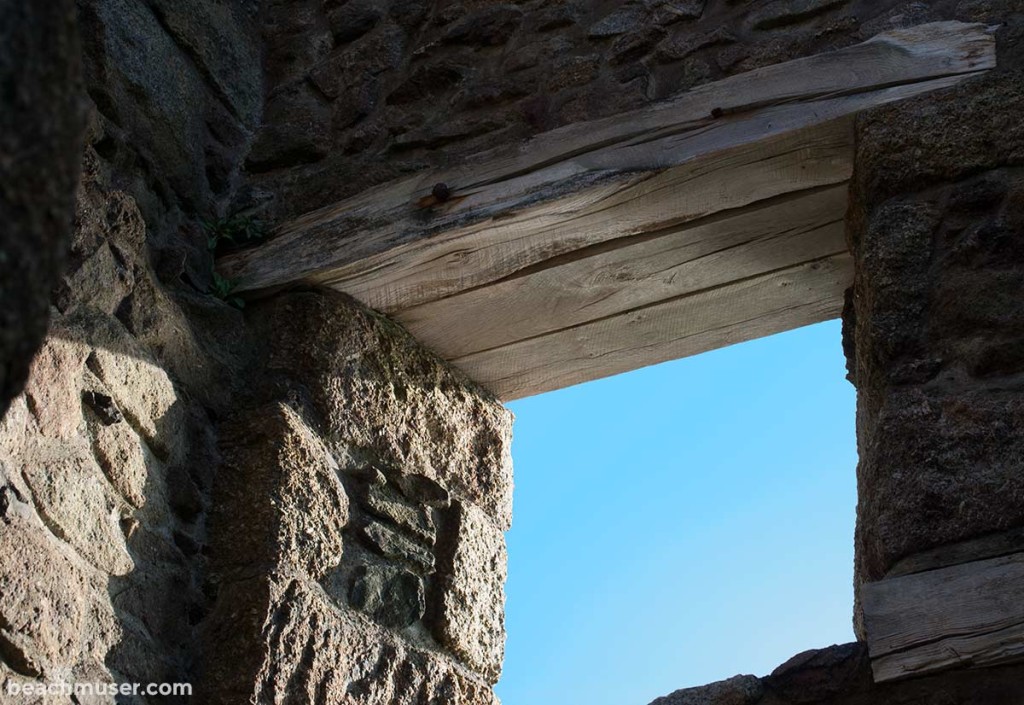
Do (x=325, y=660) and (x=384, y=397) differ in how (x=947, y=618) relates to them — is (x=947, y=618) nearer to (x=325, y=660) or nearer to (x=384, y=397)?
(x=325, y=660)

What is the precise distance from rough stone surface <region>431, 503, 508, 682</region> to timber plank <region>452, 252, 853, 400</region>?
363 mm

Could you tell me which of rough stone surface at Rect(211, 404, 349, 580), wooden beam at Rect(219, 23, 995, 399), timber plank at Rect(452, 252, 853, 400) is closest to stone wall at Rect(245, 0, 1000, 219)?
wooden beam at Rect(219, 23, 995, 399)

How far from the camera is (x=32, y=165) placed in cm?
88

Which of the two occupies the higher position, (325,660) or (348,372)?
(348,372)

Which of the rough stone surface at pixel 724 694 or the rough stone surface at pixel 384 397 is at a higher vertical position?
the rough stone surface at pixel 384 397

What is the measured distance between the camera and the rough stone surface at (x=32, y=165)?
857mm

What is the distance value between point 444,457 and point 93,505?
2.90ft

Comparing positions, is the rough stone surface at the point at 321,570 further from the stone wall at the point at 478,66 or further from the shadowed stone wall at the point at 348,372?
the stone wall at the point at 478,66

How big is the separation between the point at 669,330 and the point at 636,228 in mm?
359

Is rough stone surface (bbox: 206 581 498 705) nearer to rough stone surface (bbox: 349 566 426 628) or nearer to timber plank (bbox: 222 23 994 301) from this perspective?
rough stone surface (bbox: 349 566 426 628)

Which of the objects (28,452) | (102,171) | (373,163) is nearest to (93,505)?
(28,452)

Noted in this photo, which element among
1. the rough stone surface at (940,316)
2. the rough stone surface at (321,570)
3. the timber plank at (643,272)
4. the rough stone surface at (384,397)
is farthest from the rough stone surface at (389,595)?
the rough stone surface at (940,316)

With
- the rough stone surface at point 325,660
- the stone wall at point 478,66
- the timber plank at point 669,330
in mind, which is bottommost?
the rough stone surface at point 325,660

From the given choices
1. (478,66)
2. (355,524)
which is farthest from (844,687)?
(478,66)
